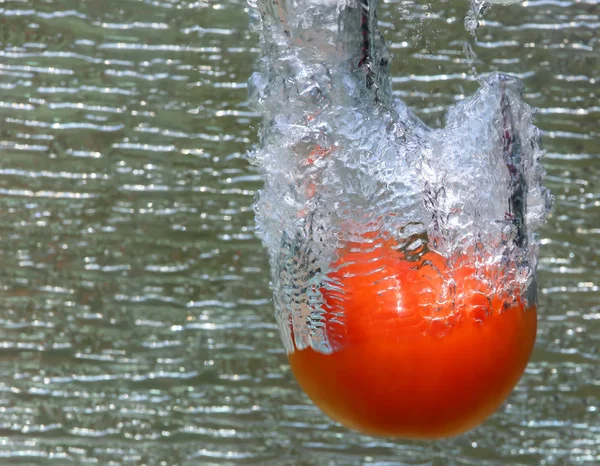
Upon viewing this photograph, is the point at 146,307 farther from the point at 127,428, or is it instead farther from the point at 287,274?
the point at 287,274

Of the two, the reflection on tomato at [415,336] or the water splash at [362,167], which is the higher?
the water splash at [362,167]

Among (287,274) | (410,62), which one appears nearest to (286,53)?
(287,274)

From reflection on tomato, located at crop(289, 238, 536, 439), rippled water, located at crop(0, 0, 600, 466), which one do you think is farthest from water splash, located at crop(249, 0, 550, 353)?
rippled water, located at crop(0, 0, 600, 466)

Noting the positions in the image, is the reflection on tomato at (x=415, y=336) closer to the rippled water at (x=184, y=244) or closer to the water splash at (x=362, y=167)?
the water splash at (x=362, y=167)

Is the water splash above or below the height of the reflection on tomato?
above

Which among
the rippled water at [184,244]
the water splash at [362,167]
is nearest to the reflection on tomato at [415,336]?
the water splash at [362,167]

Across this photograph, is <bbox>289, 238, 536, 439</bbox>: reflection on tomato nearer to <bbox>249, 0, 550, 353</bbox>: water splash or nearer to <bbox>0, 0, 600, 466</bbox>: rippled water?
<bbox>249, 0, 550, 353</bbox>: water splash
